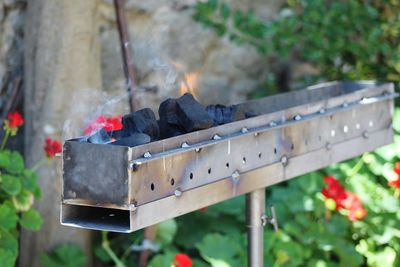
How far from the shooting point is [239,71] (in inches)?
155

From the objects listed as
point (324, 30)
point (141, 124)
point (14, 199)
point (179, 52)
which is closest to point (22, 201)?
point (14, 199)

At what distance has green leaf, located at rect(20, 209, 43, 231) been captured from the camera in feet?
8.05

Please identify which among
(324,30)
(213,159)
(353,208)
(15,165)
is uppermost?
(324,30)

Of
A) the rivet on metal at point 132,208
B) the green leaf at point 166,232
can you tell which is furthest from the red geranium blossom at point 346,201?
the rivet on metal at point 132,208

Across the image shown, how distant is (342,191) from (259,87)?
1.22 meters

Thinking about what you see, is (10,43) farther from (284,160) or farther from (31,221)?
(284,160)

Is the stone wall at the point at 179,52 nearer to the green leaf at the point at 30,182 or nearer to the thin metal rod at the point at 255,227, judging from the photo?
the green leaf at the point at 30,182

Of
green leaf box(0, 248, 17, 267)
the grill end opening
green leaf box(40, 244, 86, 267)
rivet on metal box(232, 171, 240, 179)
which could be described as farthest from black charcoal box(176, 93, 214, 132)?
green leaf box(40, 244, 86, 267)

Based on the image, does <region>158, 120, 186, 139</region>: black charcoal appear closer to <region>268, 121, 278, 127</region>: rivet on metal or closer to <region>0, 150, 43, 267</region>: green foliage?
<region>268, 121, 278, 127</region>: rivet on metal

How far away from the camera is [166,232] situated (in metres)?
2.95

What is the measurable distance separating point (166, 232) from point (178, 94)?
0.84 meters

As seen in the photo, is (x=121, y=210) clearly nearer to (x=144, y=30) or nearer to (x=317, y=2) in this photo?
(x=144, y=30)

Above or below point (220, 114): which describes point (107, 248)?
below

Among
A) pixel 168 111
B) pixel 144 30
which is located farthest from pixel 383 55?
pixel 168 111
